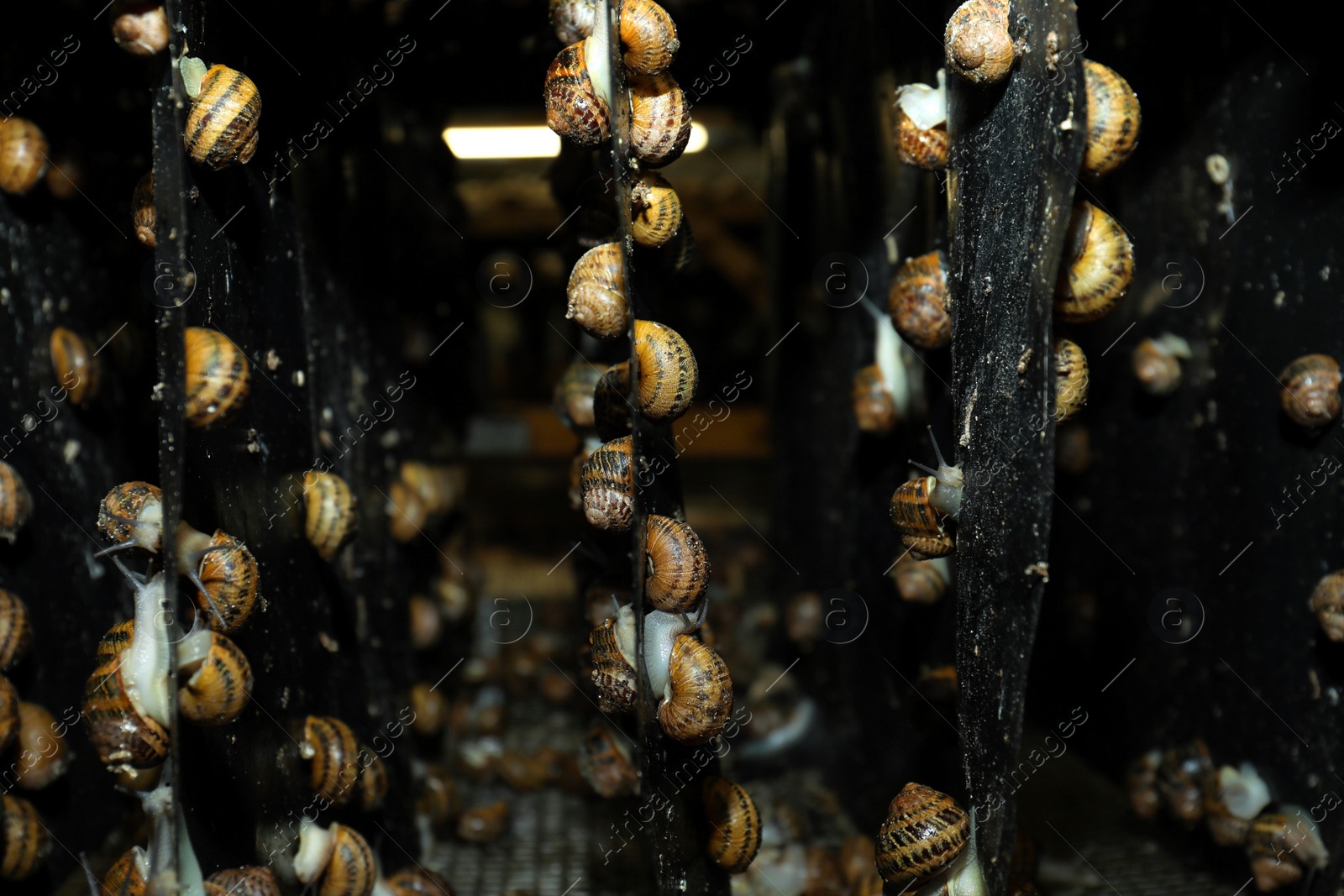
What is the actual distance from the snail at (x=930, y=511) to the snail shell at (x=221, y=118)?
947mm

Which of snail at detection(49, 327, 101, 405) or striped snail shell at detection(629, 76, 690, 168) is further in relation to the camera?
snail at detection(49, 327, 101, 405)

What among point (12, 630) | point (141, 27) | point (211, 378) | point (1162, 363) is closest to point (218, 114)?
point (141, 27)

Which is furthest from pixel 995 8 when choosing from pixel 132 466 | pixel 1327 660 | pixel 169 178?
pixel 132 466

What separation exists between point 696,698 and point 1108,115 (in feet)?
2.85

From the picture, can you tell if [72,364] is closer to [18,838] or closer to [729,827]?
[18,838]

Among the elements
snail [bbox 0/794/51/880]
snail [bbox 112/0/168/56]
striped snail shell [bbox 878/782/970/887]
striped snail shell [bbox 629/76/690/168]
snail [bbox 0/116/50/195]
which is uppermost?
snail [bbox 112/0/168/56]

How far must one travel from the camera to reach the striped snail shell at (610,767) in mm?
1598

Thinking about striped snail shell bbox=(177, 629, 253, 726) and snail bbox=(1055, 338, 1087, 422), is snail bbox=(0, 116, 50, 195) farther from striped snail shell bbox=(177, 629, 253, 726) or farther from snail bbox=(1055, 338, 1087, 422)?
snail bbox=(1055, 338, 1087, 422)

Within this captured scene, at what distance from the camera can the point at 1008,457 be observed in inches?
45.6

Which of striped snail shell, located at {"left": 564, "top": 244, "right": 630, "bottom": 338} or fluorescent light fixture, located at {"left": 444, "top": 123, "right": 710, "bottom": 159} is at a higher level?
fluorescent light fixture, located at {"left": 444, "top": 123, "right": 710, "bottom": 159}

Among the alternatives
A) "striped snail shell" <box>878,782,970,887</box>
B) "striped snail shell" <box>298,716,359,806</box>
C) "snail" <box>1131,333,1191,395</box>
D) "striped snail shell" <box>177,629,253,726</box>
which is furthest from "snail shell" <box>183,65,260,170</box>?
"snail" <box>1131,333,1191,395</box>

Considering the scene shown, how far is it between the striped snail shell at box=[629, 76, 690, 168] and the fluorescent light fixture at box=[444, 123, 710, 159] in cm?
133

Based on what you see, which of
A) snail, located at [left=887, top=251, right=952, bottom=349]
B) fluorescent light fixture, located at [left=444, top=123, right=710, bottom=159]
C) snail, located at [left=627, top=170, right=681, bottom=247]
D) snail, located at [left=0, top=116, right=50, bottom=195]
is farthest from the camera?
fluorescent light fixture, located at [left=444, top=123, right=710, bottom=159]

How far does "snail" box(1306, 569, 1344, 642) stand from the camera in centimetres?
142
